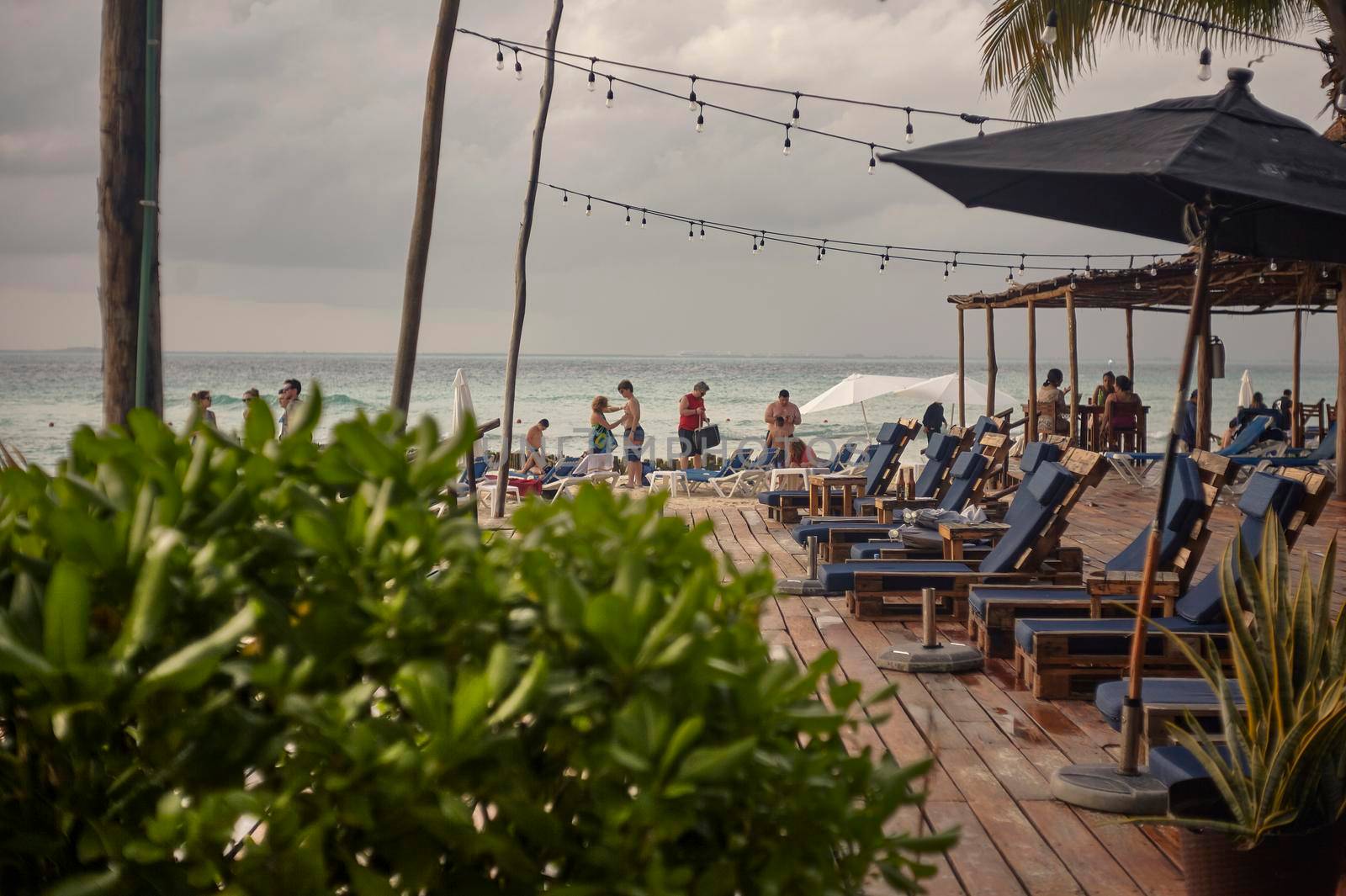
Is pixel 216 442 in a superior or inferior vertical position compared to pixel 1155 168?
inferior

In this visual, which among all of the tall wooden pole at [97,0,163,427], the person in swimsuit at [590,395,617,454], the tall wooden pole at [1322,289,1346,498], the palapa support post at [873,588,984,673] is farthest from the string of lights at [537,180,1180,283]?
the tall wooden pole at [97,0,163,427]

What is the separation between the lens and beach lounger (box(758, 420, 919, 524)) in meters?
11.0

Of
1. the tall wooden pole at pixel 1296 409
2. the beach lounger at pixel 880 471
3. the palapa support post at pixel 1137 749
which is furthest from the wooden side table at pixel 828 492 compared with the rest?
the tall wooden pole at pixel 1296 409

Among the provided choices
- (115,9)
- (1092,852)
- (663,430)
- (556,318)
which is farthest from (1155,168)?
(556,318)

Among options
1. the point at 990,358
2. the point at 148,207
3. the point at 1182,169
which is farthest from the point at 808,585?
the point at 990,358

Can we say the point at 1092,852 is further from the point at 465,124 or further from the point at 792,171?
the point at 465,124

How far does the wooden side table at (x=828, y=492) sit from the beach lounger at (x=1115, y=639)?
19.2 feet

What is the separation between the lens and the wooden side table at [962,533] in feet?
22.9

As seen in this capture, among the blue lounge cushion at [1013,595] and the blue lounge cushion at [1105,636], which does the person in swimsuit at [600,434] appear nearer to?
the blue lounge cushion at [1013,595]

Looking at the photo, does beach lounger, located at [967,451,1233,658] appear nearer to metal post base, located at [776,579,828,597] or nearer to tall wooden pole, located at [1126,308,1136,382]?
metal post base, located at [776,579,828,597]

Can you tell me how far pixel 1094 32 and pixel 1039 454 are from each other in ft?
23.1

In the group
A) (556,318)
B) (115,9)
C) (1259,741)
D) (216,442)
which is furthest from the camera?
(556,318)

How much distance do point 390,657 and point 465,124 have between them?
8689 cm

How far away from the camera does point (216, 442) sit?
122 cm
